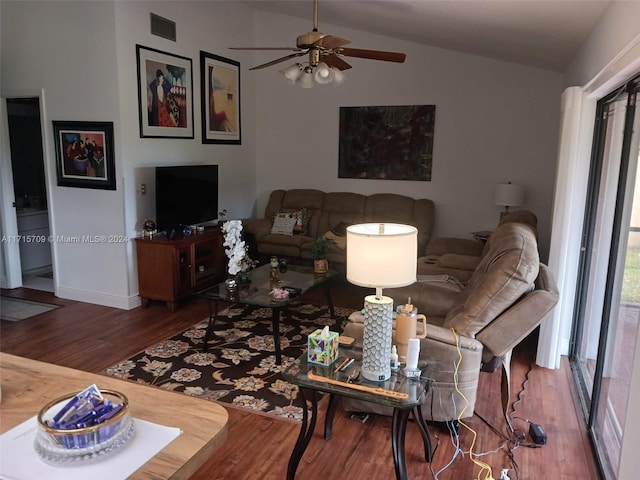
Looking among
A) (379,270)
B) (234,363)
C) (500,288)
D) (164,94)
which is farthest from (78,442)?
(164,94)

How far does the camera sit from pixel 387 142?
5969 millimetres

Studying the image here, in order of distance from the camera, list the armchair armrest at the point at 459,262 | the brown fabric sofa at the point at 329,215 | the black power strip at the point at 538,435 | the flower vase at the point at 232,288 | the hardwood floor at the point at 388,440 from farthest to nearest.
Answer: the brown fabric sofa at the point at 329,215 < the armchair armrest at the point at 459,262 < the flower vase at the point at 232,288 < the black power strip at the point at 538,435 < the hardwood floor at the point at 388,440

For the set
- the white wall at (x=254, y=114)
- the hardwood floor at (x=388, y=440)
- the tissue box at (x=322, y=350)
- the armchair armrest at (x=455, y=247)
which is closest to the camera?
the tissue box at (x=322, y=350)

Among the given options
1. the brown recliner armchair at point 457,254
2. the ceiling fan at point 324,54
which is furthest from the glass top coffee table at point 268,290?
the ceiling fan at point 324,54

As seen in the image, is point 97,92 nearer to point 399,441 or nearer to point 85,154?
point 85,154

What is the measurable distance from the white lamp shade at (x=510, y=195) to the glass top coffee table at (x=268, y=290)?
210cm

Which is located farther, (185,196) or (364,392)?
(185,196)

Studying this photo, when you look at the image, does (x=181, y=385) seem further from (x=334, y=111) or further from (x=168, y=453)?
(x=334, y=111)

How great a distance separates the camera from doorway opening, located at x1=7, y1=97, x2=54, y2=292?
5.75 m

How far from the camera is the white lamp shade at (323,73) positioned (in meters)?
3.29

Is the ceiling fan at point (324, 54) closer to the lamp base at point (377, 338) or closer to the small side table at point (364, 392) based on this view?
the lamp base at point (377, 338)

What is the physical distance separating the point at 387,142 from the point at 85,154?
334 cm

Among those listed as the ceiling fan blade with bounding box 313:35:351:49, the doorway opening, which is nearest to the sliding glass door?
the ceiling fan blade with bounding box 313:35:351:49

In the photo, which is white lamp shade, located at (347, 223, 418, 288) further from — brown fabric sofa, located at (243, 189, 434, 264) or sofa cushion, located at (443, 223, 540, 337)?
brown fabric sofa, located at (243, 189, 434, 264)
